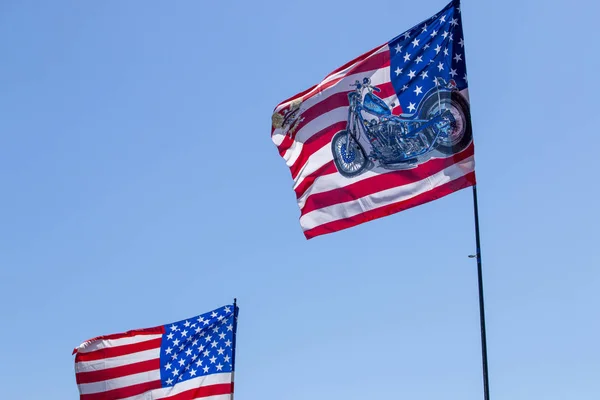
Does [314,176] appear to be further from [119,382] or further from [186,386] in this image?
[119,382]

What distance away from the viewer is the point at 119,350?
28.2 m

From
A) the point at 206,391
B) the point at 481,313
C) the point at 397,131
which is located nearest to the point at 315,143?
the point at 397,131

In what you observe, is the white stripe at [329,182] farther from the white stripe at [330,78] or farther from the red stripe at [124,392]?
the red stripe at [124,392]

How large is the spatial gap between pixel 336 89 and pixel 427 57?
2349 mm

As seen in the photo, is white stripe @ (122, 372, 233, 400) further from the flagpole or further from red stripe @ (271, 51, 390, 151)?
the flagpole

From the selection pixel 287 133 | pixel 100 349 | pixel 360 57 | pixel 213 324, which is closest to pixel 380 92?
pixel 360 57

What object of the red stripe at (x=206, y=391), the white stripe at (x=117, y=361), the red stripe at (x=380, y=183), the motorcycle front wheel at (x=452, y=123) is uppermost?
the motorcycle front wheel at (x=452, y=123)

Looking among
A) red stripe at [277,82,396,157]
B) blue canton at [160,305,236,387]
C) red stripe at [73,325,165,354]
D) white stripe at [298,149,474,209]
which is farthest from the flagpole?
red stripe at [73,325,165,354]

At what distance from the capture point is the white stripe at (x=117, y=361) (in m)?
28.0

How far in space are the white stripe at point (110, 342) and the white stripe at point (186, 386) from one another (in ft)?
5.49

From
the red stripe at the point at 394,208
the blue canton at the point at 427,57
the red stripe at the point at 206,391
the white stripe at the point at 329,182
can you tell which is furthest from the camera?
the red stripe at the point at 206,391

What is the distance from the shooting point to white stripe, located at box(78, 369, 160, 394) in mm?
27812

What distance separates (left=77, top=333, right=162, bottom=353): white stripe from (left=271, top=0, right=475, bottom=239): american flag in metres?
10.1

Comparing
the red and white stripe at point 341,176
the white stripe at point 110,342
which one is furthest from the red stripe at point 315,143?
the white stripe at point 110,342
